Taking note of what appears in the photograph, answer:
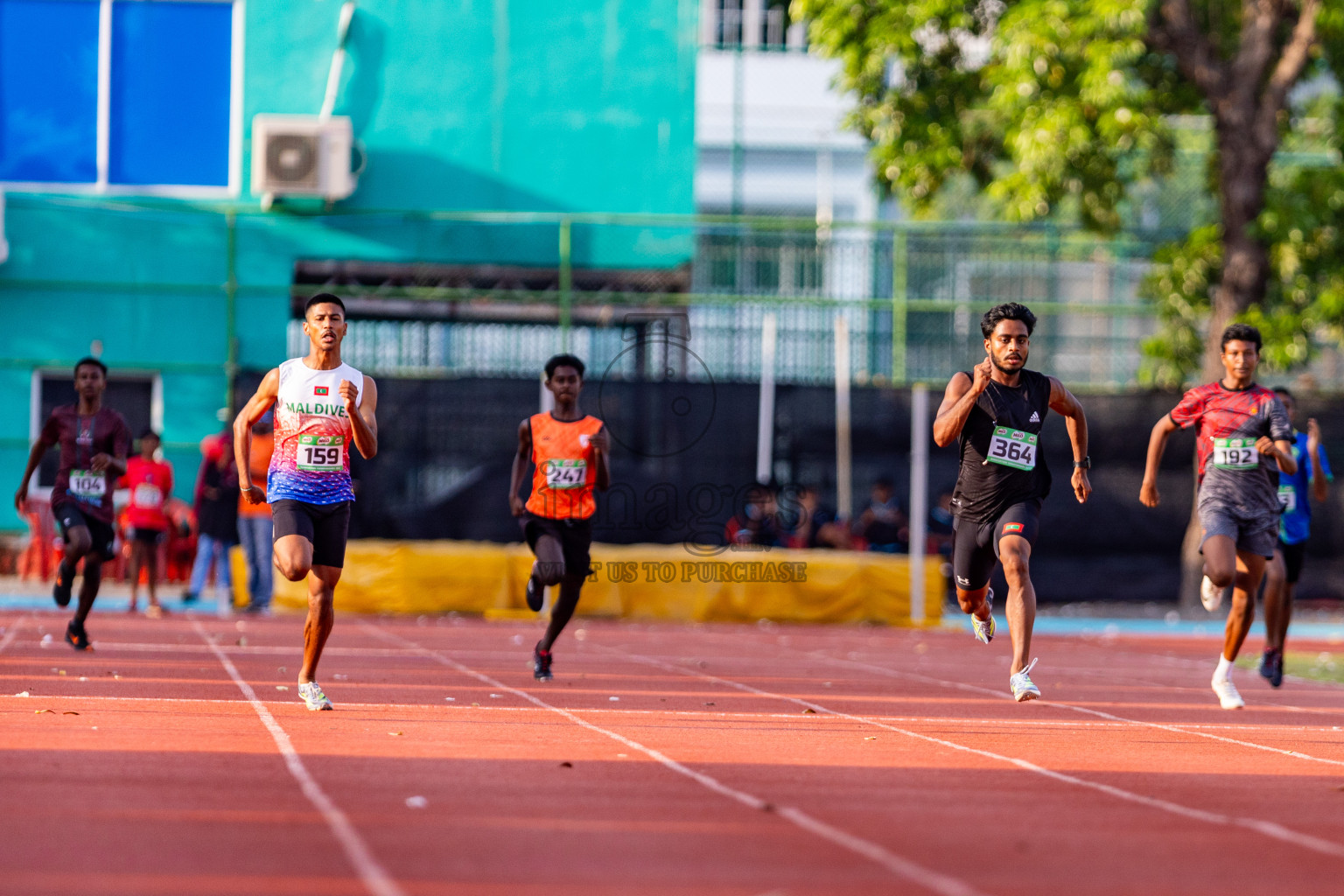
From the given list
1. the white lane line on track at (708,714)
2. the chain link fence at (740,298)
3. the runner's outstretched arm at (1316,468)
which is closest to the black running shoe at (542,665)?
the white lane line on track at (708,714)

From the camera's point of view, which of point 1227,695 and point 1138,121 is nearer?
point 1227,695

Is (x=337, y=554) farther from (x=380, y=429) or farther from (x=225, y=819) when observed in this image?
(x=380, y=429)

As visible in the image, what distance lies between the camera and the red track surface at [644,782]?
5316 mm

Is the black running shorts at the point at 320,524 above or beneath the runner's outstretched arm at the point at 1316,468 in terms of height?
beneath

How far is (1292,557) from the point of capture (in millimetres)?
13414

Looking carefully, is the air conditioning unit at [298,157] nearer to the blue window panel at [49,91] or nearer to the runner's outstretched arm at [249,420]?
the blue window panel at [49,91]

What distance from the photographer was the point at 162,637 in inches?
601

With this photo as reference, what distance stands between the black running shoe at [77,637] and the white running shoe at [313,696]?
12.9ft

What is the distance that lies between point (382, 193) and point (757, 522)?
773 cm

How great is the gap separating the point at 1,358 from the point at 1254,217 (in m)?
15.0

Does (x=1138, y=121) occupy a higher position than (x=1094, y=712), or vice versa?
(x=1138, y=121)

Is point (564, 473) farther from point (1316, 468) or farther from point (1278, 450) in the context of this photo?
point (1316, 468)

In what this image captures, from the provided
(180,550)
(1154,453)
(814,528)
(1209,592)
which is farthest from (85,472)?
(814,528)

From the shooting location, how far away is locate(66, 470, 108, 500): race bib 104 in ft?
42.9
